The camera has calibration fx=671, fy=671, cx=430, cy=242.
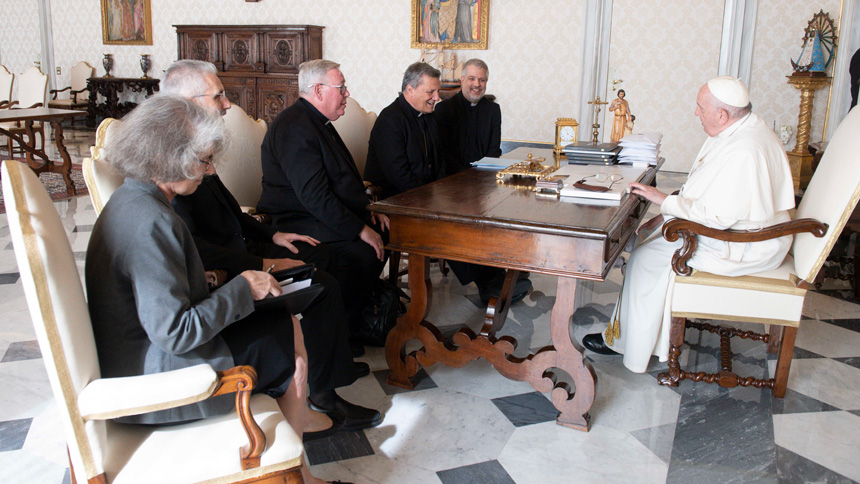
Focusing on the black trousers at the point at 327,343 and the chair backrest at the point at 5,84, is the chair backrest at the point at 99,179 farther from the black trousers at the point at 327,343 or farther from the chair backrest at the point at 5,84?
the chair backrest at the point at 5,84

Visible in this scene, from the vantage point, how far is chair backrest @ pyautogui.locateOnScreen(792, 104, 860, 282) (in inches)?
103

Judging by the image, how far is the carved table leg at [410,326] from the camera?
9.00ft

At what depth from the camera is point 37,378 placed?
284 centimetres

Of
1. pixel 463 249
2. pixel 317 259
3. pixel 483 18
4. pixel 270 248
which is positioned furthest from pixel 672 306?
pixel 483 18

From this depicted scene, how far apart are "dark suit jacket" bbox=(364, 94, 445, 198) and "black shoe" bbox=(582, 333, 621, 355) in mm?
1269

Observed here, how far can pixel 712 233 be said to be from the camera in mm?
2721

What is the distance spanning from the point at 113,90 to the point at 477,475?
1102cm

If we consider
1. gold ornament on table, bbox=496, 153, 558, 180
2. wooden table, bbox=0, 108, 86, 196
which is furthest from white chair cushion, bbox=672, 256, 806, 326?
wooden table, bbox=0, 108, 86, 196

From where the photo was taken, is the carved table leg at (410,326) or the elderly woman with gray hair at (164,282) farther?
the carved table leg at (410,326)

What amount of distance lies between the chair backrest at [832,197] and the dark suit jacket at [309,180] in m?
1.93

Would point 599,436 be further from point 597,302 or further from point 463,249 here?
point 597,302

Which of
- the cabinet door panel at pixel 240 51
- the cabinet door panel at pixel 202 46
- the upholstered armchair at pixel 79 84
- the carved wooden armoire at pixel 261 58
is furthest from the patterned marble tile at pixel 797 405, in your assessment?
the upholstered armchair at pixel 79 84

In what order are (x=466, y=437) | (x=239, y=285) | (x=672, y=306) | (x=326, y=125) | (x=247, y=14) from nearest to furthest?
1. (x=239, y=285)
2. (x=466, y=437)
3. (x=672, y=306)
4. (x=326, y=125)
5. (x=247, y=14)

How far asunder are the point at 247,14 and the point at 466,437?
953 centimetres
